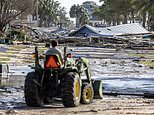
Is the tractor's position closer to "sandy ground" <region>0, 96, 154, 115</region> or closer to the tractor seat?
the tractor seat

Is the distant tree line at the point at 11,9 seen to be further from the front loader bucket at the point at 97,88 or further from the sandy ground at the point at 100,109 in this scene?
the sandy ground at the point at 100,109

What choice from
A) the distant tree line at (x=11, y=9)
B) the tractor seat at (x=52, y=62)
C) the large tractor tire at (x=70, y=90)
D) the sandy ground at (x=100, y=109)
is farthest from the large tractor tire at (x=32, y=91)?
the distant tree line at (x=11, y=9)

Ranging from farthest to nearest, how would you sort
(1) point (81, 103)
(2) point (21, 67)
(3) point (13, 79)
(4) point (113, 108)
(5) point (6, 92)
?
(2) point (21, 67) → (3) point (13, 79) → (5) point (6, 92) → (1) point (81, 103) → (4) point (113, 108)

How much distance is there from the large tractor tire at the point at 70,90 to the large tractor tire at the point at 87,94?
24.1 inches

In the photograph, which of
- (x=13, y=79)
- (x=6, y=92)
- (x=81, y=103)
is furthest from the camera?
(x=13, y=79)

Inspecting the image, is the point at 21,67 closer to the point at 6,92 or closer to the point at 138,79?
the point at 138,79

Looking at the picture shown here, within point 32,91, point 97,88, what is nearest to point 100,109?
point 32,91

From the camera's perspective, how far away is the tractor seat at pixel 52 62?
40.3ft

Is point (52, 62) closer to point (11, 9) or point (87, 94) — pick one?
point (87, 94)

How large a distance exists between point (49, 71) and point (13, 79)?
30.2 feet

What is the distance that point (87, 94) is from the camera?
13.4 m

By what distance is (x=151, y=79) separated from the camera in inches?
855

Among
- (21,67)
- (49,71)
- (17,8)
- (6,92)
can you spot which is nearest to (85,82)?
(49,71)

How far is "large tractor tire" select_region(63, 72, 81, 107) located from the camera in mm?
12008
